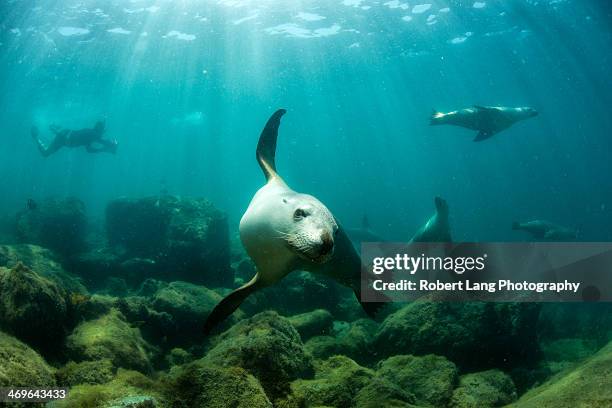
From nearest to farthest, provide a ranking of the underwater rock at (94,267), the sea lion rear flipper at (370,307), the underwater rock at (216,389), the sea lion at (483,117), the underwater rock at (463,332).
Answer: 1. the underwater rock at (216,389)
2. the sea lion rear flipper at (370,307)
3. the underwater rock at (463,332)
4. the underwater rock at (94,267)
5. the sea lion at (483,117)

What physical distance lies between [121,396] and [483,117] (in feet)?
39.5

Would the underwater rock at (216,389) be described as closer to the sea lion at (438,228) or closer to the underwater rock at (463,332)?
the underwater rock at (463,332)

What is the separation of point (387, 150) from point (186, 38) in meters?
106

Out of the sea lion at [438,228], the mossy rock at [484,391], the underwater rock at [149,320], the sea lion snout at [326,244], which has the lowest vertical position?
the sea lion at [438,228]

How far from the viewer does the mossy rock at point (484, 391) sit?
388 cm

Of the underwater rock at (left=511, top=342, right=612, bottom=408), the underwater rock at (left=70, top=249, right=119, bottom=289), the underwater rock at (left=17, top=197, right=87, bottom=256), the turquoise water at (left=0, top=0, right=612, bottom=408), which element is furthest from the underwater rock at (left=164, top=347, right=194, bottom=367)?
the underwater rock at (left=17, top=197, right=87, bottom=256)

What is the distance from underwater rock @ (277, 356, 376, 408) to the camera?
3043 mm

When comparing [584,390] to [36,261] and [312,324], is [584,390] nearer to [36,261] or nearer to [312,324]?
[312,324]

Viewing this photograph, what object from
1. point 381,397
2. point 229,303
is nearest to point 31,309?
point 229,303

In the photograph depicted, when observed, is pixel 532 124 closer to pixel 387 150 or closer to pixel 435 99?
pixel 435 99

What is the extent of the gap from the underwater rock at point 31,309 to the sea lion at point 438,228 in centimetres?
772

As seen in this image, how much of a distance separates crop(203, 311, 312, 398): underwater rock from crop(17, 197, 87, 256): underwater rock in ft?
38.0

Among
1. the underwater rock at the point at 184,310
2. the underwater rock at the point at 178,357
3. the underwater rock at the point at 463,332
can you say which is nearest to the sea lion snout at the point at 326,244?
the underwater rock at the point at 178,357

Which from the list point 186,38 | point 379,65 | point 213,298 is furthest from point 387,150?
point 213,298
